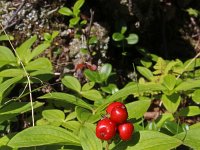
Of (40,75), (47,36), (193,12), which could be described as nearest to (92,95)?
(40,75)

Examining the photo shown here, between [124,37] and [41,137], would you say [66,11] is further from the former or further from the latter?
[41,137]

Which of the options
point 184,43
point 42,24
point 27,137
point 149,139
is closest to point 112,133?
point 149,139

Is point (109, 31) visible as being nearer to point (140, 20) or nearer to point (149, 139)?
point (140, 20)

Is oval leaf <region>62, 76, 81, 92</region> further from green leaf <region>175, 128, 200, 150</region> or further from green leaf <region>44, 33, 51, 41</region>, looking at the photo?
green leaf <region>175, 128, 200, 150</region>

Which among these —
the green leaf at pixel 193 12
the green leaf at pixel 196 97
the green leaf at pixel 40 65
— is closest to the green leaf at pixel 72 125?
the green leaf at pixel 40 65

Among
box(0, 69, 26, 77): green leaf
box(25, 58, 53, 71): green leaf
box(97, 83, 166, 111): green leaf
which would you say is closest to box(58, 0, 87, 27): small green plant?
box(25, 58, 53, 71): green leaf

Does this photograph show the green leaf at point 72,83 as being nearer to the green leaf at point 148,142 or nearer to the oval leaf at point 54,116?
the oval leaf at point 54,116
